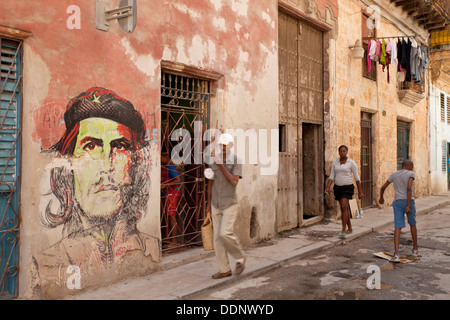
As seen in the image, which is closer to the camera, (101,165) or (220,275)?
(101,165)

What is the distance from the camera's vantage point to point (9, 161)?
423 cm

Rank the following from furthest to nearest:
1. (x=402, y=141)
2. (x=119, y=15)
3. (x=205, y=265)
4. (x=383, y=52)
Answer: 1. (x=402, y=141)
2. (x=383, y=52)
3. (x=205, y=265)
4. (x=119, y=15)

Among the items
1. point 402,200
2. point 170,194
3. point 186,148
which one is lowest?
point 402,200

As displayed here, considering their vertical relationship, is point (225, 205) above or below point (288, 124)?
below

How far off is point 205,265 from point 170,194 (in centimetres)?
115

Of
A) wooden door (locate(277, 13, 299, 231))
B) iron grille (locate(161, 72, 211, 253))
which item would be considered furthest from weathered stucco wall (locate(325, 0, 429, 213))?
iron grille (locate(161, 72, 211, 253))

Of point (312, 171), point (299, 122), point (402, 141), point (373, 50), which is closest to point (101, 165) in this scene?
point (299, 122)

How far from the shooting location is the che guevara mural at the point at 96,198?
4.52 metres

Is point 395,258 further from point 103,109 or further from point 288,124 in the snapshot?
point 103,109

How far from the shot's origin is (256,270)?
5750 mm

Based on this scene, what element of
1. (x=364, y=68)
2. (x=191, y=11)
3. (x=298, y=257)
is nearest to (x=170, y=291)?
(x=298, y=257)

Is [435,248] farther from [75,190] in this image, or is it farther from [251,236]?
[75,190]

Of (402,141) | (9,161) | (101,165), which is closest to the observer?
(9,161)

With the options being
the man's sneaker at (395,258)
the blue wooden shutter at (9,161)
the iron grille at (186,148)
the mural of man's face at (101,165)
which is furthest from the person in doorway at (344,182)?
the blue wooden shutter at (9,161)
